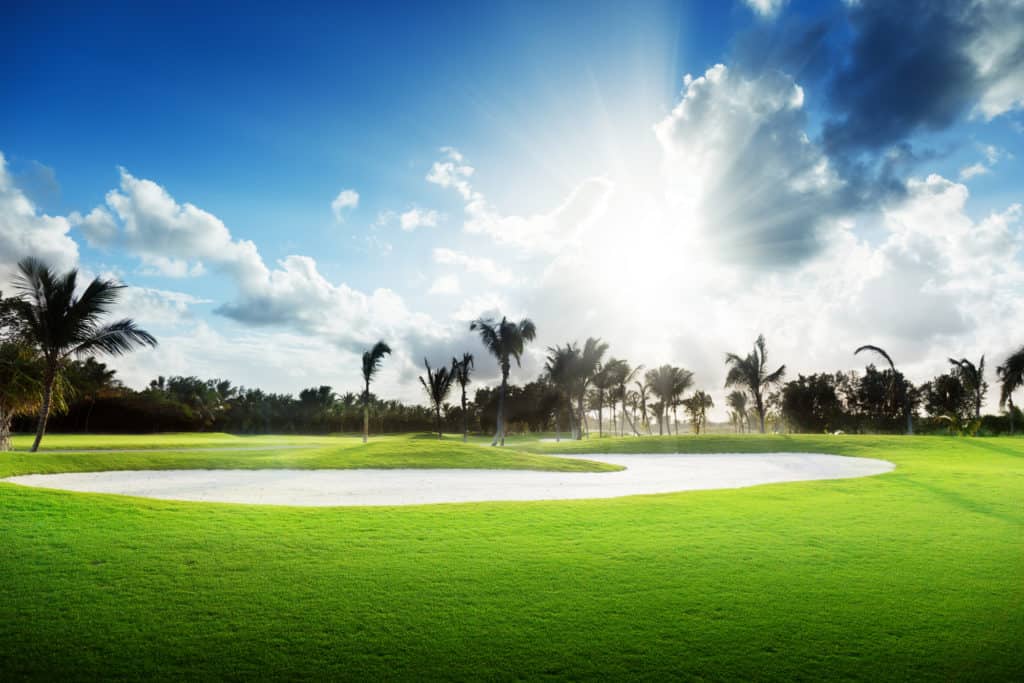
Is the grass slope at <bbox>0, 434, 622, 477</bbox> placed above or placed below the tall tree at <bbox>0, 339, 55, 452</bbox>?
below

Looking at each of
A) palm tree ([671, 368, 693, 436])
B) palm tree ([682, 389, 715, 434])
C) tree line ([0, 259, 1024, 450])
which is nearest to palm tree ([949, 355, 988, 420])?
tree line ([0, 259, 1024, 450])

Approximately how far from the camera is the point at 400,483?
51.3 ft

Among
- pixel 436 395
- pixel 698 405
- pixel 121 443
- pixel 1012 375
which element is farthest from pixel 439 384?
pixel 698 405

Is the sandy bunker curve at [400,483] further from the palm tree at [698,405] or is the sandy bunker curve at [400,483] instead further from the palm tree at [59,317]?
the palm tree at [698,405]

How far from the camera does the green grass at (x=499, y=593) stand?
4016 millimetres

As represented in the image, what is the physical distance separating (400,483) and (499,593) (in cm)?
1095

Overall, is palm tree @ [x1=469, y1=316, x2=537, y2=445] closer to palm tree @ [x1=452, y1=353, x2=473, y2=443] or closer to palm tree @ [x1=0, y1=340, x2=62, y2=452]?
palm tree @ [x1=452, y1=353, x2=473, y2=443]

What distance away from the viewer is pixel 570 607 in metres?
5.00

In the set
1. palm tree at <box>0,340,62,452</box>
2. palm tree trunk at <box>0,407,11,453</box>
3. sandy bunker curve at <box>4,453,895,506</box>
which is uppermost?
palm tree at <box>0,340,62,452</box>

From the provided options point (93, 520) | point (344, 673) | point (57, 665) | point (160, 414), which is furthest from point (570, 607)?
point (160, 414)

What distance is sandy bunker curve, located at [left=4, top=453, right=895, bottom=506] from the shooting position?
12.3 m

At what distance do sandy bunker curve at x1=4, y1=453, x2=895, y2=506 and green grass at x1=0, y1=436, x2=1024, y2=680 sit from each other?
302cm

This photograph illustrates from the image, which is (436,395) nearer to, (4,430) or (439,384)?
(439,384)

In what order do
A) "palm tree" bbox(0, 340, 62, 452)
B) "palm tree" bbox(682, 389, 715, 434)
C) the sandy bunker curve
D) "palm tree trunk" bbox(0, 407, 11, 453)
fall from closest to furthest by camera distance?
the sandy bunker curve, "palm tree" bbox(0, 340, 62, 452), "palm tree trunk" bbox(0, 407, 11, 453), "palm tree" bbox(682, 389, 715, 434)
